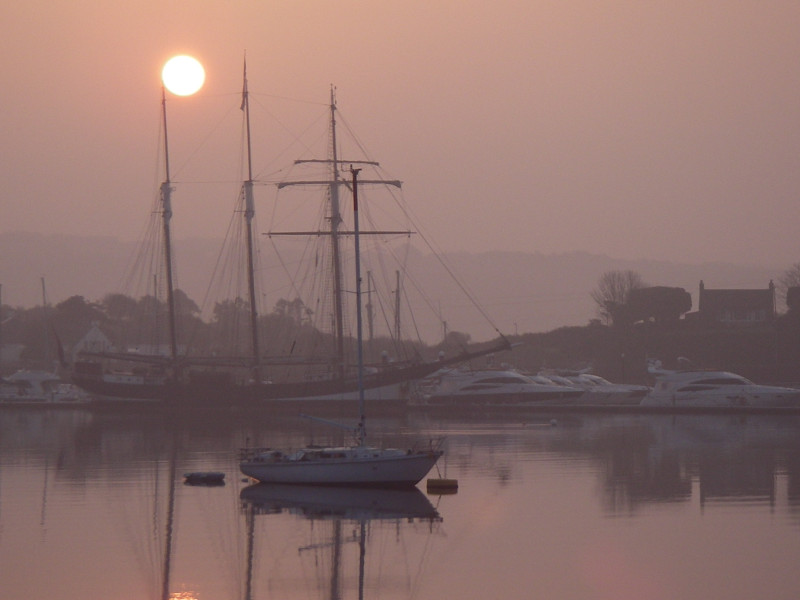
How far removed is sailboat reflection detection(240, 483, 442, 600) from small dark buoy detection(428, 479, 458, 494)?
0.52 metres

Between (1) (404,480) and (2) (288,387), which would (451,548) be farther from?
(2) (288,387)

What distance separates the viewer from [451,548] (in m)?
27.1

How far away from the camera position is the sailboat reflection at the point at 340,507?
28266 mm

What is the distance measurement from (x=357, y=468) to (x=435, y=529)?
21.0 feet

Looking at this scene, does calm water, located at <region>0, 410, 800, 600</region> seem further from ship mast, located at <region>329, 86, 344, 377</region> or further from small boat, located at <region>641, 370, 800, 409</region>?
ship mast, located at <region>329, 86, 344, 377</region>

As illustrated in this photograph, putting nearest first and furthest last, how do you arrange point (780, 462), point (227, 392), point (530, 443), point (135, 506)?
point (135, 506) → point (780, 462) → point (530, 443) → point (227, 392)

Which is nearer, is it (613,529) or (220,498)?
(613,529)

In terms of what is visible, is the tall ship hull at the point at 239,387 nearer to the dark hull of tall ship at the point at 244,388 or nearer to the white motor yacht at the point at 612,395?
the dark hull of tall ship at the point at 244,388

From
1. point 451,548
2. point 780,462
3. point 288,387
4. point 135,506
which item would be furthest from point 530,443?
point 288,387

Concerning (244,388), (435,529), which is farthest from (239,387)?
(435,529)

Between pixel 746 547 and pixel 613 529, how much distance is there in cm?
371

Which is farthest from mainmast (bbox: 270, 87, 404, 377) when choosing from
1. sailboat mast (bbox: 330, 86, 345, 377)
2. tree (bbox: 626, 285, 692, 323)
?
tree (bbox: 626, 285, 692, 323)

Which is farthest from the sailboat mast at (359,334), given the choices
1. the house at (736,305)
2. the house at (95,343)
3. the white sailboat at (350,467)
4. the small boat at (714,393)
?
the house at (95,343)

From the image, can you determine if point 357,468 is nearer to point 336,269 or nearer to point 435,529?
point 435,529
